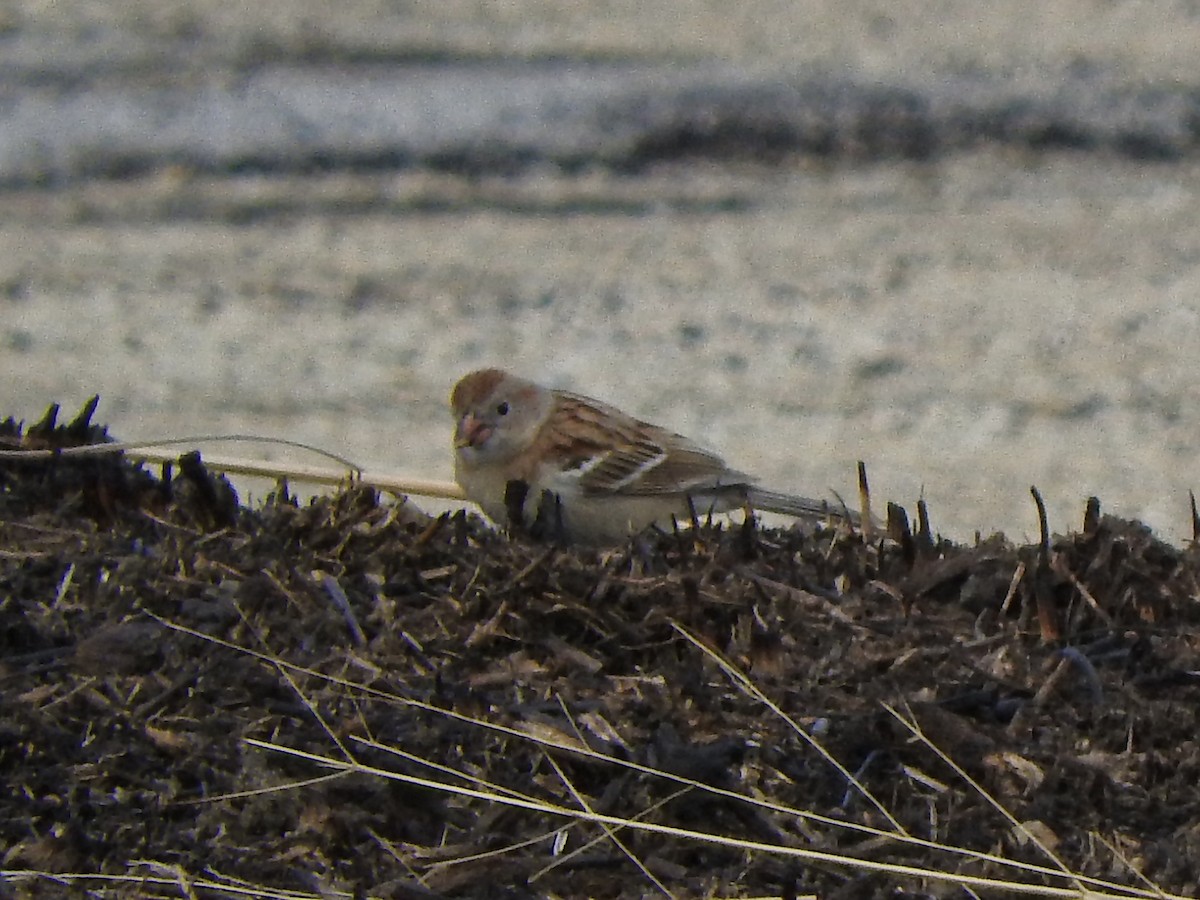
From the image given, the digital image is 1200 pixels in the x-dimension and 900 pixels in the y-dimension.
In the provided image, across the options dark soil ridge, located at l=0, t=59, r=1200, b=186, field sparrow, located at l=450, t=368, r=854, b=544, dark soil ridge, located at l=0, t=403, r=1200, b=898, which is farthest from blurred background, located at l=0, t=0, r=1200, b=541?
dark soil ridge, located at l=0, t=403, r=1200, b=898

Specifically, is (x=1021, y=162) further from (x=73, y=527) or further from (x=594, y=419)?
(x=73, y=527)

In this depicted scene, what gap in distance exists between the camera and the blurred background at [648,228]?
680 cm

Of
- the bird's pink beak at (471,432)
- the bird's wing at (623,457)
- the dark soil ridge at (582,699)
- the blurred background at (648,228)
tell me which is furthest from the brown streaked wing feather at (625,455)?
the dark soil ridge at (582,699)

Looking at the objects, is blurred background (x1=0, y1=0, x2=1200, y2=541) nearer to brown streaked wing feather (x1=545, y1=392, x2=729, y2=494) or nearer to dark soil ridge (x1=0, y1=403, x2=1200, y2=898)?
brown streaked wing feather (x1=545, y1=392, x2=729, y2=494)

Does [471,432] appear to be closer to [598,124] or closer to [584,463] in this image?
[584,463]

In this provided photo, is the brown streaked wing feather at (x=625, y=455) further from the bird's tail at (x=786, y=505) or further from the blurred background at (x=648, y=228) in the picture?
the blurred background at (x=648, y=228)

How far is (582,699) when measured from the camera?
313 cm

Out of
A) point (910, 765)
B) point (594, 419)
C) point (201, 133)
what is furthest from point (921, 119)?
point (910, 765)

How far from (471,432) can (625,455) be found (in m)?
0.41

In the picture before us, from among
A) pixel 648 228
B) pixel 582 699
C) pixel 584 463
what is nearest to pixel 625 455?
pixel 584 463

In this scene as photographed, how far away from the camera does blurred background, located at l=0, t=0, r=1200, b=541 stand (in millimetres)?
6801

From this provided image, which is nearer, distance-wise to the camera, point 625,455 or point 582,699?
point 582,699

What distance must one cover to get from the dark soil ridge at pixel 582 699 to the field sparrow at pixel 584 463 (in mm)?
974

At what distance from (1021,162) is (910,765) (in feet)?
23.2
